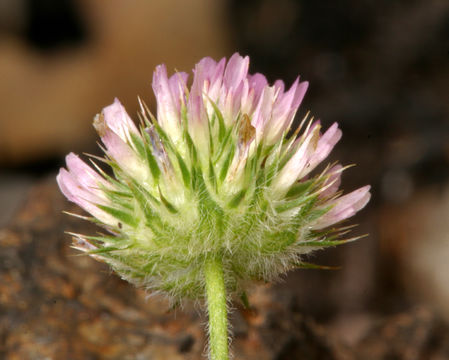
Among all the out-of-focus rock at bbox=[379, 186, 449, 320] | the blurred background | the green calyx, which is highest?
the blurred background

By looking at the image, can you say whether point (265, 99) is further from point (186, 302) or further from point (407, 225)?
point (407, 225)

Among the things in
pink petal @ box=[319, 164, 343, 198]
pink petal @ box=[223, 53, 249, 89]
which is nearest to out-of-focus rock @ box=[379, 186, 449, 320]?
pink petal @ box=[319, 164, 343, 198]

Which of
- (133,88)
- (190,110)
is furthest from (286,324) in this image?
(133,88)

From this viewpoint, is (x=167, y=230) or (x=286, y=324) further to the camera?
(x=286, y=324)

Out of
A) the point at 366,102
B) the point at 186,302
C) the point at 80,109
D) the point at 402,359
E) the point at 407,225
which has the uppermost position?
the point at 80,109

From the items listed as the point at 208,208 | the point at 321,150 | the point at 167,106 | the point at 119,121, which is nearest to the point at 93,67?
the point at 119,121

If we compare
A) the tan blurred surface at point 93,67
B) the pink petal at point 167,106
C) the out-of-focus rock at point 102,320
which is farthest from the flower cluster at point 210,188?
the tan blurred surface at point 93,67

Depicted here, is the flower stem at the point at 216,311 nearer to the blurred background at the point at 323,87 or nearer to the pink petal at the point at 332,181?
the pink petal at the point at 332,181

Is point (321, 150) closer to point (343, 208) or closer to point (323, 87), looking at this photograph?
point (343, 208)

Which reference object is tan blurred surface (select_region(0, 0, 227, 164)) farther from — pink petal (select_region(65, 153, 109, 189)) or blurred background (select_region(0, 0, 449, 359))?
pink petal (select_region(65, 153, 109, 189))
